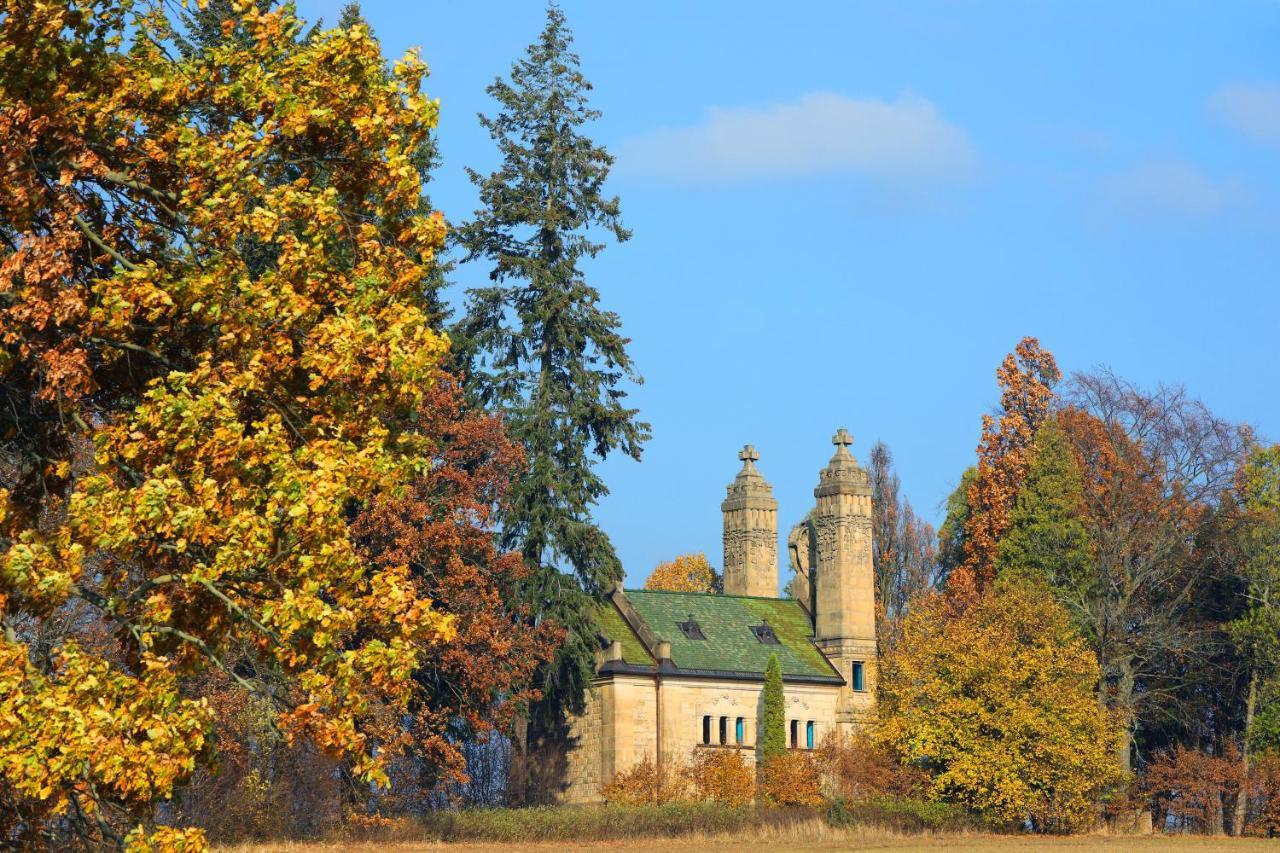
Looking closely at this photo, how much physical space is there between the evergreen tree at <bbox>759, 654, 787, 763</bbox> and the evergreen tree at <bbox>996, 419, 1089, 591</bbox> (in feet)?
33.0

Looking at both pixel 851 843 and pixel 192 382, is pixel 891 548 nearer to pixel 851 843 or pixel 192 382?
pixel 851 843

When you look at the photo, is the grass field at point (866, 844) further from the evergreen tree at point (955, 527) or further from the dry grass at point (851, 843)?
the evergreen tree at point (955, 527)

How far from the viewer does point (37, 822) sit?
14.5 metres

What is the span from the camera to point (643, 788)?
52719 millimetres

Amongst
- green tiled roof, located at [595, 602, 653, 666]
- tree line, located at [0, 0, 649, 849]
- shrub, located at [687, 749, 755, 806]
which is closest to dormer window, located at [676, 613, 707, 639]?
green tiled roof, located at [595, 602, 653, 666]

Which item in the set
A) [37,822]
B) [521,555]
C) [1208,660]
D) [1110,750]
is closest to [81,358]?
[37,822]

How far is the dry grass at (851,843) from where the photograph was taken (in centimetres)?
4262

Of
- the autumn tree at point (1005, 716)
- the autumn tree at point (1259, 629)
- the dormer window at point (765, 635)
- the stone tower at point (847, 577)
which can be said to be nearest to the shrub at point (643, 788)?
the autumn tree at point (1005, 716)

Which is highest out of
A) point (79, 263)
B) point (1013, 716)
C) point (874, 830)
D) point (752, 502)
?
point (752, 502)

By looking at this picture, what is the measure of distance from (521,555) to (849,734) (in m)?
19.4

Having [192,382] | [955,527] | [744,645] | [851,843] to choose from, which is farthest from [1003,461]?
[192,382]

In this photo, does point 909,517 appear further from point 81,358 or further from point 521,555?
point 81,358

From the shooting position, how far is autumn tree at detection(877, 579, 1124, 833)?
173 ft

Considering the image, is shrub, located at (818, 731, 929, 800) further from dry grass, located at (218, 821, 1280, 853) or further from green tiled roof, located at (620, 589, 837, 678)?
green tiled roof, located at (620, 589, 837, 678)
